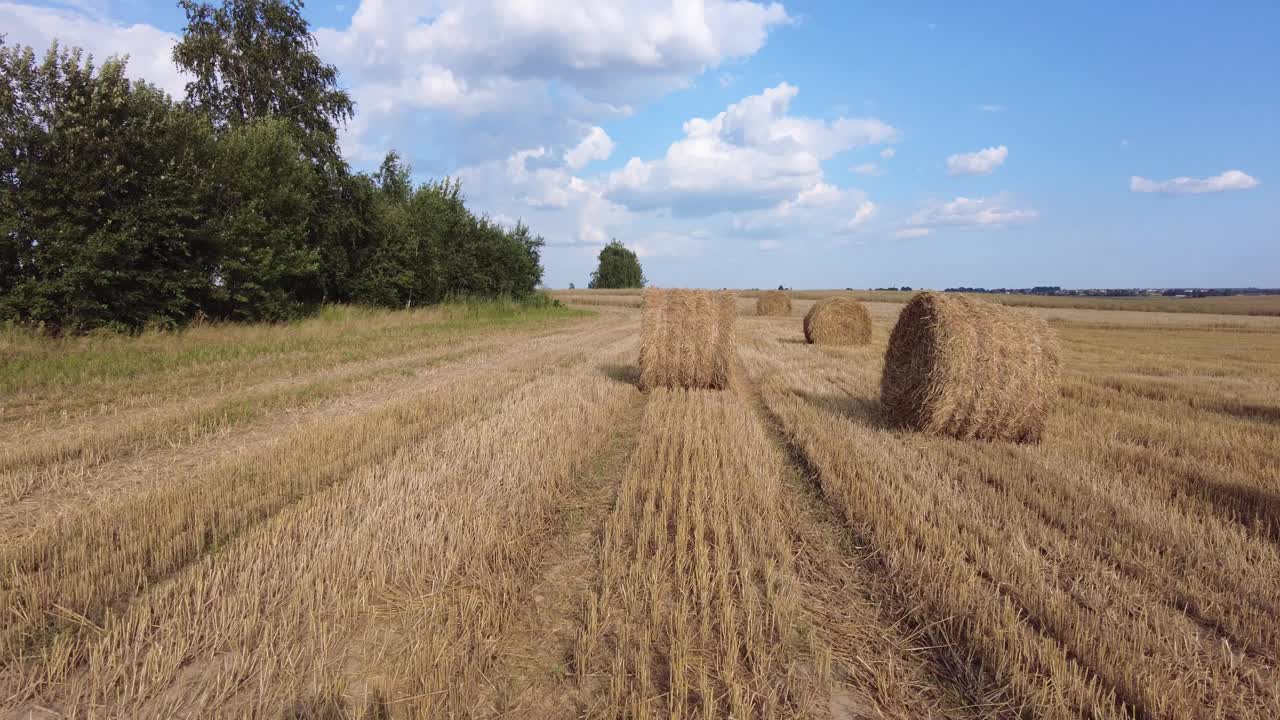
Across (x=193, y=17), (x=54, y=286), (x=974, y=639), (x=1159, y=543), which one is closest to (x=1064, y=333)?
(x=1159, y=543)

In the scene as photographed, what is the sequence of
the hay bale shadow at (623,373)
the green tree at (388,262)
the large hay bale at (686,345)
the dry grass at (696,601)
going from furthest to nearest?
the green tree at (388,262) → the hay bale shadow at (623,373) → the large hay bale at (686,345) → the dry grass at (696,601)

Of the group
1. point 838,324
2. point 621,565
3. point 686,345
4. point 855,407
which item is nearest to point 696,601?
point 621,565

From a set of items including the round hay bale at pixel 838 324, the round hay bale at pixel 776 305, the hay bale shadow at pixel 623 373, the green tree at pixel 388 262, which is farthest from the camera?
the round hay bale at pixel 776 305

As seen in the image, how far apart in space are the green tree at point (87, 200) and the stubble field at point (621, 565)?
583 centimetres

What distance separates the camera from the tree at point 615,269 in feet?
343

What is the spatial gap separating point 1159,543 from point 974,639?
2.05m

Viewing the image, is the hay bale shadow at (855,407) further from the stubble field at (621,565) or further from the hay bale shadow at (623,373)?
the hay bale shadow at (623,373)

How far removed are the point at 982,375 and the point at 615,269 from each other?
325 feet

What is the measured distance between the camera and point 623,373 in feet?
40.8

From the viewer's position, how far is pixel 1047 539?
4105 millimetres

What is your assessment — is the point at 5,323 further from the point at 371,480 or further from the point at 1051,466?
the point at 1051,466

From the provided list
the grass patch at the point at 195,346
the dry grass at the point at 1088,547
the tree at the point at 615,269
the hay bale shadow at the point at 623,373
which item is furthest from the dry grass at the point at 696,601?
the tree at the point at 615,269

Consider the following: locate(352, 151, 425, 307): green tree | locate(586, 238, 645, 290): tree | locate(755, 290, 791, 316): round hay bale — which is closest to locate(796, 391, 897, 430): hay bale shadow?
locate(352, 151, 425, 307): green tree

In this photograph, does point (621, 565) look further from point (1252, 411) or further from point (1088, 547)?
point (1252, 411)
